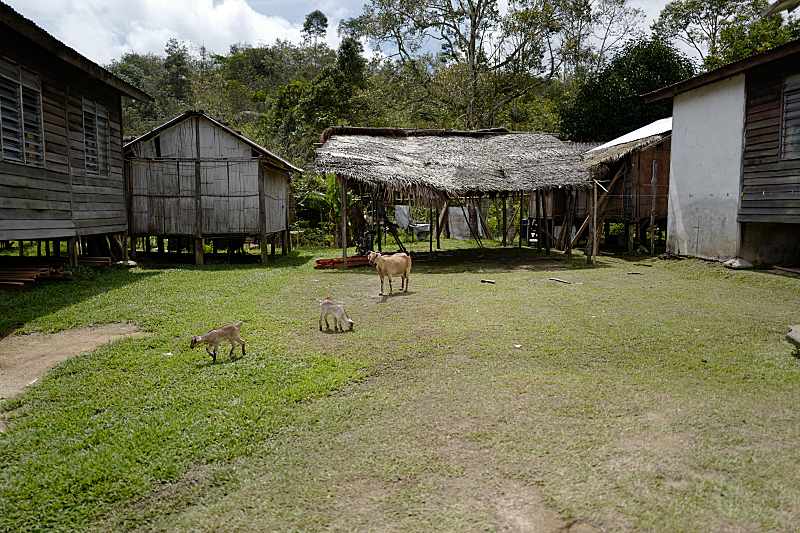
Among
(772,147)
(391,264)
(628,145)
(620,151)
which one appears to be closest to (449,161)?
(620,151)

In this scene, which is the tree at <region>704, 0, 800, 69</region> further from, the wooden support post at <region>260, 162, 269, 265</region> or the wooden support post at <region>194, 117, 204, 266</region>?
the wooden support post at <region>194, 117, 204, 266</region>

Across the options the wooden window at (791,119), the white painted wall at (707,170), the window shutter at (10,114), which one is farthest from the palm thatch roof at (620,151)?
the window shutter at (10,114)

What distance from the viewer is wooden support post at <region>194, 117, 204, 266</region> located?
15070mm

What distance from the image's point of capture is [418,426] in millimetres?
4125

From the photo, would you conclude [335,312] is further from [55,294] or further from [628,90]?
[628,90]

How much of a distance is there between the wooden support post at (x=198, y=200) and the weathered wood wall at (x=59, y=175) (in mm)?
1916

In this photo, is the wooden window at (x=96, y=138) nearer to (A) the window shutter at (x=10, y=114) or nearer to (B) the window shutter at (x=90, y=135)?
(B) the window shutter at (x=90, y=135)

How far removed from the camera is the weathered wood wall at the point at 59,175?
948cm

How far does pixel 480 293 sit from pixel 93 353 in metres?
6.44

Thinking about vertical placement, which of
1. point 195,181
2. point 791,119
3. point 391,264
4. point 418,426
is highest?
point 791,119

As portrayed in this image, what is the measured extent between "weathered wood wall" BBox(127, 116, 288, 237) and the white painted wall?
1163 centimetres

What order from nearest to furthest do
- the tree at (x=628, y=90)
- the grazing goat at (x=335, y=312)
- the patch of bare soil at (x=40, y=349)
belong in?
the patch of bare soil at (x=40, y=349) < the grazing goat at (x=335, y=312) < the tree at (x=628, y=90)

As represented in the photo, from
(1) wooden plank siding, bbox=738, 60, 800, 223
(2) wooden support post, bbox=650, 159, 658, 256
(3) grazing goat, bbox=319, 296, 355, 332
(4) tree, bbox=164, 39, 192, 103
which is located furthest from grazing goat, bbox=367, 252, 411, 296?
(4) tree, bbox=164, 39, 192, 103

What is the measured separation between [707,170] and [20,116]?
1531 cm
